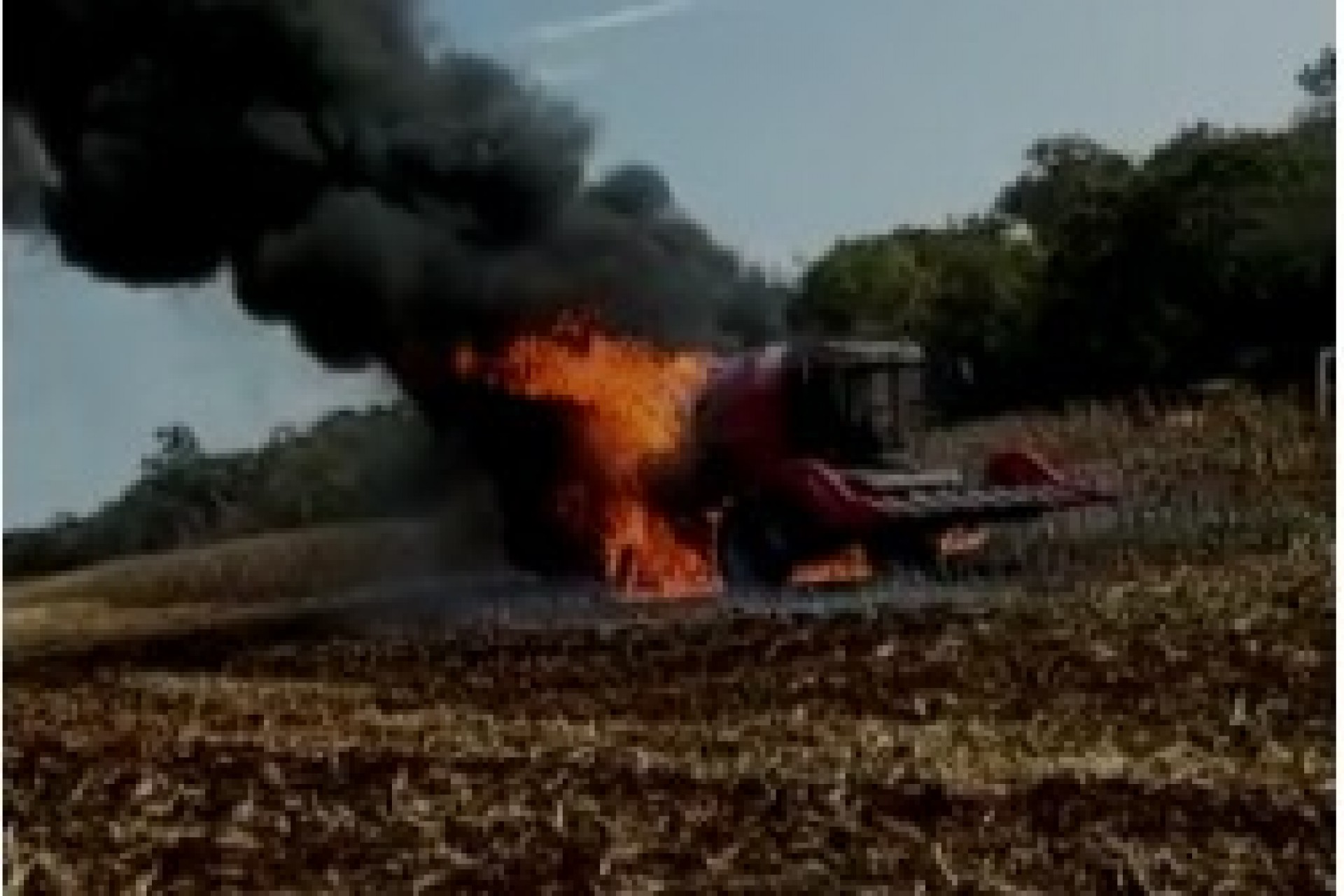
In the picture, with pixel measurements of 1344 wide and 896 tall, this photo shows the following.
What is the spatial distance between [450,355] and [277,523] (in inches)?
13.0

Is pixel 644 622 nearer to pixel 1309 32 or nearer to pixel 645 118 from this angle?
pixel 645 118

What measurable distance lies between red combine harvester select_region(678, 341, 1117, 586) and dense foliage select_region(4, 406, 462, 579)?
15.0 inches

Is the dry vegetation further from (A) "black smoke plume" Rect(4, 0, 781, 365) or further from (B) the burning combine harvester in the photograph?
(A) "black smoke plume" Rect(4, 0, 781, 365)

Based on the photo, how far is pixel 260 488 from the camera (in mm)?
3465

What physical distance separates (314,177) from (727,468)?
73cm

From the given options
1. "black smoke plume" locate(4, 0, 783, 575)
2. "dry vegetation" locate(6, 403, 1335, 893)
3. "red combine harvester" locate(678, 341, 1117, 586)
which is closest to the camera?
"dry vegetation" locate(6, 403, 1335, 893)

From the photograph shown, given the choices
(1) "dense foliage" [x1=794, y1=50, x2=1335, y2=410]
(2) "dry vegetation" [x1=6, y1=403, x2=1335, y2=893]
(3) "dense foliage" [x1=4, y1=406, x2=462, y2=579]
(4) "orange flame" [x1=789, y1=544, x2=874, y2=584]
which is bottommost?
(2) "dry vegetation" [x1=6, y1=403, x2=1335, y2=893]

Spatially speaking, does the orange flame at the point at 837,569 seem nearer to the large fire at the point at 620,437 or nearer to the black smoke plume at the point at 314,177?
the large fire at the point at 620,437

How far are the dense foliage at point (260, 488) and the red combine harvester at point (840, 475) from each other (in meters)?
0.38

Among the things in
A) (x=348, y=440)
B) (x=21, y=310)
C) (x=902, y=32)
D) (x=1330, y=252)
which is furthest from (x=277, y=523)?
(x=1330, y=252)

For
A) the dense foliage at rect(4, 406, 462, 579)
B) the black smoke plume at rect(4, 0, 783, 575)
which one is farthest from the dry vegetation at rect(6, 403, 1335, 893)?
the black smoke plume at rect(4, 0, 783, 575)

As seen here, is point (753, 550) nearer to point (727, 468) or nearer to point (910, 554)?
point (727, 468)

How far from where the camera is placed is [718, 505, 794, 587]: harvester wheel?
3.30 meters

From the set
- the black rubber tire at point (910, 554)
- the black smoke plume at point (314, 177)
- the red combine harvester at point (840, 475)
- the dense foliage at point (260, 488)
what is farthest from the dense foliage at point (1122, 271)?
the dense foliage at point (260, 488)
